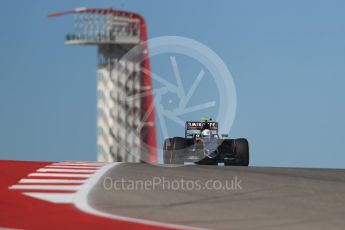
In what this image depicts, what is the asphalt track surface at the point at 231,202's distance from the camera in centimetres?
967

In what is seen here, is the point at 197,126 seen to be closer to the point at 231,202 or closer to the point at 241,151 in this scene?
the point at 241,151

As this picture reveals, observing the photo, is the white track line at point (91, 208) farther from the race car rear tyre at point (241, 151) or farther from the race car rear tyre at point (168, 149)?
the race car rear tyre at point (241, 151)

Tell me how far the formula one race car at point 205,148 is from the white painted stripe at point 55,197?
11.0 metres

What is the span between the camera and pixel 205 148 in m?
23.3

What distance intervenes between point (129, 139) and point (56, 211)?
280 ft

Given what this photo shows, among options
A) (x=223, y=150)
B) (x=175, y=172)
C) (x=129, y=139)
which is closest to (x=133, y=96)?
(x=129, y=139)

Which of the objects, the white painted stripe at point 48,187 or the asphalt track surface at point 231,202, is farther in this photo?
the white painted stripe at point 48,187

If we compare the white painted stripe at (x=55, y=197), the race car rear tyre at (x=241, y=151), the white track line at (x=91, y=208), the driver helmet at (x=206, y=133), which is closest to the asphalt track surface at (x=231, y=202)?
the white track line at (x=91, y=208)

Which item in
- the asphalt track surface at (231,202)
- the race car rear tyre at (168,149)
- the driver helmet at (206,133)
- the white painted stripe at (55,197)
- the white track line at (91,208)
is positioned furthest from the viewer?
the driver helmet at (206,133)

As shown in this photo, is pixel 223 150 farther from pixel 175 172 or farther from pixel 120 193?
pixel 120 193

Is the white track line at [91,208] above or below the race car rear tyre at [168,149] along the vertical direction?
above

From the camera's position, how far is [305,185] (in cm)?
1352

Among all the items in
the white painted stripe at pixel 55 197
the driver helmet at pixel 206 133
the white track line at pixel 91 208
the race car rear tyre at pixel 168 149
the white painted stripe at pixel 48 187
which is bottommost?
the race car rear tyre at pixel 168 149

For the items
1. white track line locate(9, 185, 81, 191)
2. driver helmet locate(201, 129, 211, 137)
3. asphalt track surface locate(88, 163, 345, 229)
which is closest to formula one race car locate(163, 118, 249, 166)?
driver helmet locate(201, 129, 211, 137)
